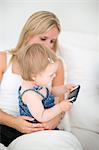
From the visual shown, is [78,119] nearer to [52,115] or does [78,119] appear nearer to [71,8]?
[52,115]

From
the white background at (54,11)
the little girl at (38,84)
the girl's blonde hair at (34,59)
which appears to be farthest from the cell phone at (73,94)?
the white background at (54,11)

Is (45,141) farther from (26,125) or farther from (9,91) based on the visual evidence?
(9,91)

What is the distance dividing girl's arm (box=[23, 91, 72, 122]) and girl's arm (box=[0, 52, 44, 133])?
4 cm

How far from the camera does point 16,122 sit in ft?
3.66

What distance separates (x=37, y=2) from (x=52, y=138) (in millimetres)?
517

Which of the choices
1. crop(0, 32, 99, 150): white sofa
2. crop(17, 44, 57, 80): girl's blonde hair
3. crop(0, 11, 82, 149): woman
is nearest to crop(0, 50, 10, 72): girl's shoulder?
crop(0, 11, 82, 149): woman

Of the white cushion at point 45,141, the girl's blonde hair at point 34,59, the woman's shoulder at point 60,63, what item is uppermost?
the girl's blonde hair at point 34,59

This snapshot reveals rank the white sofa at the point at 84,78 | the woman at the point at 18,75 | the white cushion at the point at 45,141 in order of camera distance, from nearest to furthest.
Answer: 1. the white cushion at the point at 45,141
2. the woman at the point at 18,75
3. the white sofa at the point at 84,78

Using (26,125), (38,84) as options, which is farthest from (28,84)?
(26,125)

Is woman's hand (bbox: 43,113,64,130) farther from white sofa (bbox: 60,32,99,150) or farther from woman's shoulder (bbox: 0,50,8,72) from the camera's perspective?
woman's shoulder (bbox: 0,50,8,72)

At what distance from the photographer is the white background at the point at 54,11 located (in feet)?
4.00

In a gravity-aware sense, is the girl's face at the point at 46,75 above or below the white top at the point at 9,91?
above

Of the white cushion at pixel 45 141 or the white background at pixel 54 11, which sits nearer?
the white cushion at pixel 45 141

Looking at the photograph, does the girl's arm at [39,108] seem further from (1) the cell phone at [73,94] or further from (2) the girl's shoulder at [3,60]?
(2) the girl's shoulder at [3,60]
